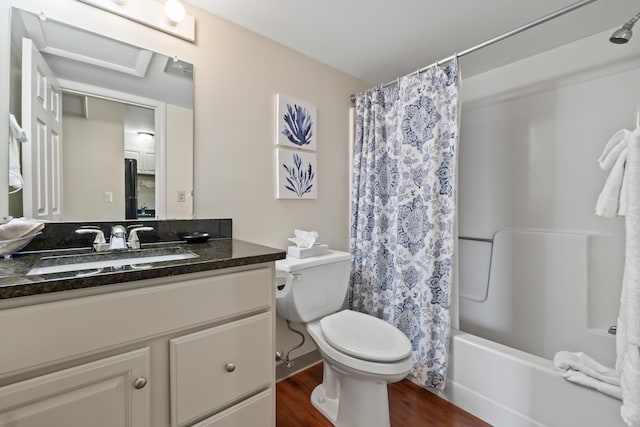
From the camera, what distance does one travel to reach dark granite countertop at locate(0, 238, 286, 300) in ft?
2.02

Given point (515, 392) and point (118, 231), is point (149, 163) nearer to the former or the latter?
point (118, 231)

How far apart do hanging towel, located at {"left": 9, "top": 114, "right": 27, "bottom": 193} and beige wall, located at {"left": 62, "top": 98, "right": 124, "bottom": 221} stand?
0.12 m

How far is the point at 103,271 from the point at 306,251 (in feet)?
3.33

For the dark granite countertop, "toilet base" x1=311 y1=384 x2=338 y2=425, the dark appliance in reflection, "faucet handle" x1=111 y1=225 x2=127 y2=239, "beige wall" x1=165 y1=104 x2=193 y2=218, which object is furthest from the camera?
"toilet base" x1=311 y1=384 x2=338 y2=425

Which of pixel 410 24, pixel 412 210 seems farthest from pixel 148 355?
pixel 410 24

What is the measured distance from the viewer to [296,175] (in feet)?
5.92

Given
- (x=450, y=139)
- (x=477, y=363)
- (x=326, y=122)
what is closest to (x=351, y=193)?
(x=326, y=122)

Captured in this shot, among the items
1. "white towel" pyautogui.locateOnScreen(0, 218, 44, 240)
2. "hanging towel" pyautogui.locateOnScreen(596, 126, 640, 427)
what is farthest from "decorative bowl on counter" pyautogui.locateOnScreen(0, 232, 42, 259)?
"hanging towel" pyautogui.locateOnScreen(596, 126, 640, 427)

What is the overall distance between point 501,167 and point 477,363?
1.36 meters

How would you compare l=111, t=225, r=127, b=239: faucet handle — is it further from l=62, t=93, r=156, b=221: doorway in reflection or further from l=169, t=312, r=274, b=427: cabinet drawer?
l=169, t=312, r=274, b=427: cabinet drawer

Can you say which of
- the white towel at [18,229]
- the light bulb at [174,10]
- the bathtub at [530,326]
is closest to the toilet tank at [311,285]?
the bathtub at [530,326]

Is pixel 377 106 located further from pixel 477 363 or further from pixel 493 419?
pixel 493 419

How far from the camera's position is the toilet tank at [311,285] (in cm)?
143

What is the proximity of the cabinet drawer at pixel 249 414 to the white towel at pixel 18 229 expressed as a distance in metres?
0.79
